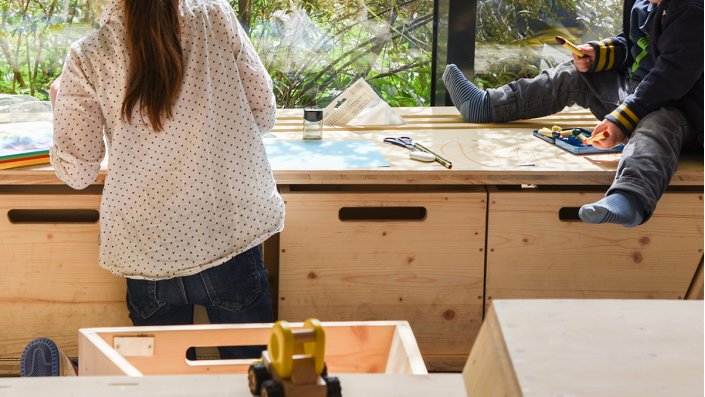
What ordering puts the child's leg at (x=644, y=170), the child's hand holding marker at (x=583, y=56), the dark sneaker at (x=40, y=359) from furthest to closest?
1. the child's hand holding marker at (x=583, y=56)
2. the child's leg at (x=644, y=170)
3. the dark sneaker at (x=40, y=359)

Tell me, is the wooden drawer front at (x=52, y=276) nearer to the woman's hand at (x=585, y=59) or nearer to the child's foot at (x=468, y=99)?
the child's foot at (x=468, y=99)

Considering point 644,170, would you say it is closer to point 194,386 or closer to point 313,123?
point 313,123

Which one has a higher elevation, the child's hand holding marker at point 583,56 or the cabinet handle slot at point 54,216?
the child's hand holding marker at point 583,56

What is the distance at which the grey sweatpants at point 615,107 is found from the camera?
2.22 meters

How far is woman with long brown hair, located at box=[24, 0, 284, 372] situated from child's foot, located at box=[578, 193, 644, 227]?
708mm

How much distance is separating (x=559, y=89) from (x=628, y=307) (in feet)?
6.42

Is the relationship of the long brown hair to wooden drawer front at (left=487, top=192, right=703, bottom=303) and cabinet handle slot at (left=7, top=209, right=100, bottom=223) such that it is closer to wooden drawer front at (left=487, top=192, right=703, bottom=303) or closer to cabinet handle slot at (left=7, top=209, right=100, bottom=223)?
cabinet handle slot at (left=7, top=209, right=100, bottom=223)

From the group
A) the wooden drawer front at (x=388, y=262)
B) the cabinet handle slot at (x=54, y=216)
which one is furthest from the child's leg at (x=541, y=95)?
the cabinet handle slot at (x=54, y=216)

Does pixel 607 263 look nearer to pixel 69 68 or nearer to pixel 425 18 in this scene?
pixel 425 18

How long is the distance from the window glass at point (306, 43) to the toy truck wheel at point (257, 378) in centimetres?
233

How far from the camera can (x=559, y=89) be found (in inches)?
110

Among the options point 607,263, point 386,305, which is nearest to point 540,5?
point 607,263

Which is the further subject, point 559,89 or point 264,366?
point 559,89

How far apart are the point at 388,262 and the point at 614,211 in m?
0.59
